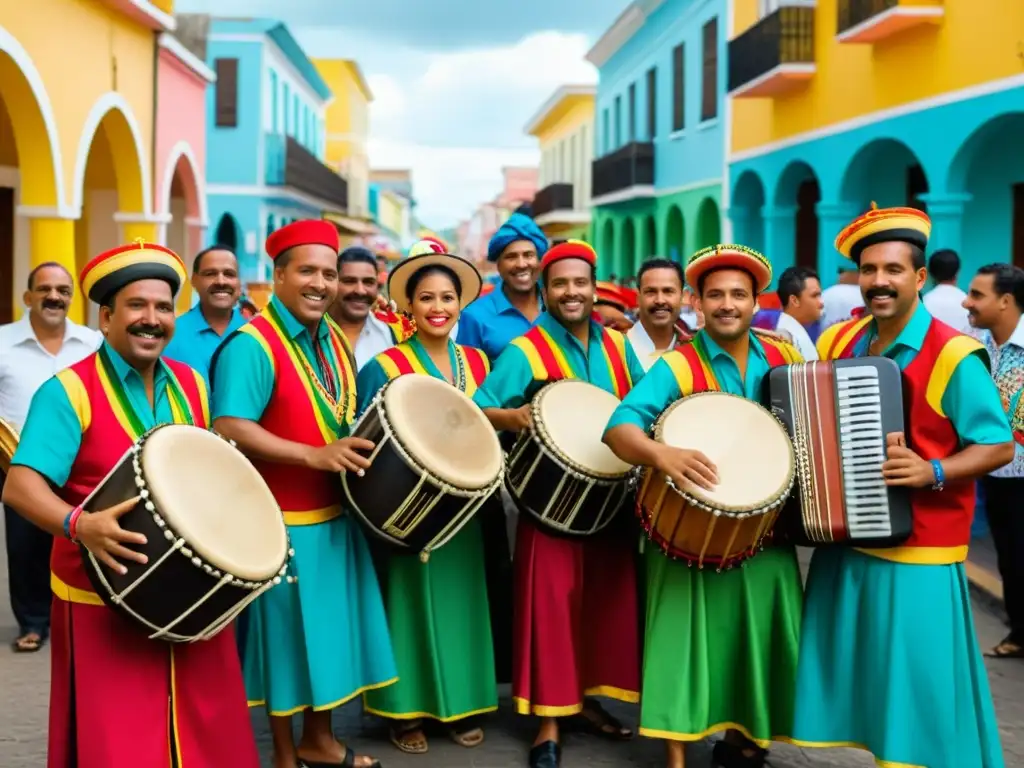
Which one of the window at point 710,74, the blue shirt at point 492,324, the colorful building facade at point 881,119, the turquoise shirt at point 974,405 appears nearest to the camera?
the turquoise shirt at point 974,405

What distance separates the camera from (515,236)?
610 cm

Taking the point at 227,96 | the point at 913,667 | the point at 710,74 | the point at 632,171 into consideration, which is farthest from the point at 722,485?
the point at 227,96

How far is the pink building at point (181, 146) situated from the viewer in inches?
578

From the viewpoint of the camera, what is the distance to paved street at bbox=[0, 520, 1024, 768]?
485cm

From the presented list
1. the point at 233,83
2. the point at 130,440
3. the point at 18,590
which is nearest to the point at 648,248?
the point at 233,83

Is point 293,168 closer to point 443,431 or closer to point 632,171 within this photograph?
point 632,171

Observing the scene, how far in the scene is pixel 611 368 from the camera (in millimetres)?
5000

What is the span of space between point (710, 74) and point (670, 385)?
703 inches

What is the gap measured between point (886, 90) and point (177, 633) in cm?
1252

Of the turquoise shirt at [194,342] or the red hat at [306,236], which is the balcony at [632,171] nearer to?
the turquoise shirt at [194,342]

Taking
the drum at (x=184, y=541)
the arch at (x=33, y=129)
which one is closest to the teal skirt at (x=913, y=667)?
the drum at (x=184, y=541)

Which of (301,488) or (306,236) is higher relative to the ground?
(306,236)

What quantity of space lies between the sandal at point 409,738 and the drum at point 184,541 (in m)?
1.65

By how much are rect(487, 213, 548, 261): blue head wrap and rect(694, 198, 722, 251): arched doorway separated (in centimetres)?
1700
